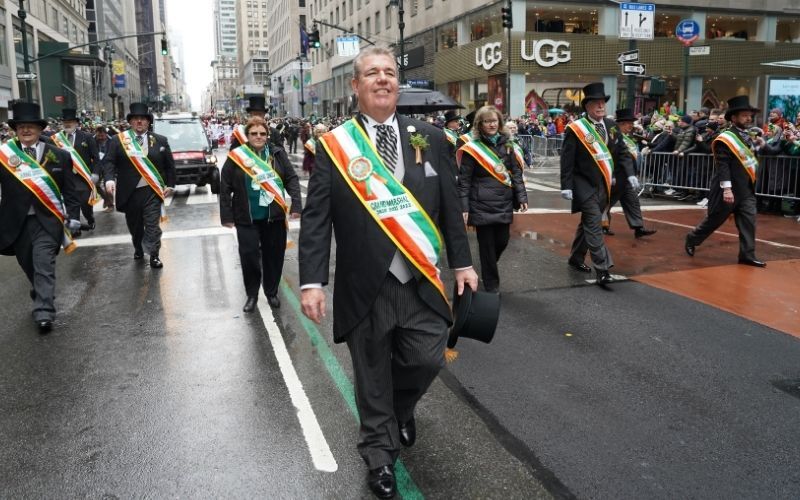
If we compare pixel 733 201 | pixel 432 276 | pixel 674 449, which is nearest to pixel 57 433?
pixel 432 276

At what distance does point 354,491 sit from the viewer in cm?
316

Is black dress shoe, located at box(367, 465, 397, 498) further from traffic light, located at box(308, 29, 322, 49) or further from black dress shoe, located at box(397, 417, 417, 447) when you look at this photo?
traffic light, located at box(308, 29, 322, 49)

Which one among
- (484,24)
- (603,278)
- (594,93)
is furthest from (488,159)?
(484,24)

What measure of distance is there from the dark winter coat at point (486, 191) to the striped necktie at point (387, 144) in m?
3.29

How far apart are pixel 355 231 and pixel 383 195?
0.69 feet

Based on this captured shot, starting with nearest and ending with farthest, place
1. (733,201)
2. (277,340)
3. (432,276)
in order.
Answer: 1. (432,276)
2. (277,340)
3. (733,201)

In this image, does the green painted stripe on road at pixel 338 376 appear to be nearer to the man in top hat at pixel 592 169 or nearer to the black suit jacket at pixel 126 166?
the black suit jacket at pixel 126 166

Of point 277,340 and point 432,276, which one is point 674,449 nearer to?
point 432,276

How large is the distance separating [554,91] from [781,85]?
1257 centimetres

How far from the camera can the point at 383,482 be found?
3061 millimetres

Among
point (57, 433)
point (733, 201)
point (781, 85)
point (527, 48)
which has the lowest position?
point (57, 433)

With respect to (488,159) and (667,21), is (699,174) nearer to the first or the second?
(488,159)

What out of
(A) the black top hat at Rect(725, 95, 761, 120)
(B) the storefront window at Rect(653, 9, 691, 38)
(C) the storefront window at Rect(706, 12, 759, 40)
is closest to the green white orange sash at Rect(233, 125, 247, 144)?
(A) the black top hat at Rect(725, 95, 761, 120)

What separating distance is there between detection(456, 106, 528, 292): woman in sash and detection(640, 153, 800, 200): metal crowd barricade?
24.6ft
